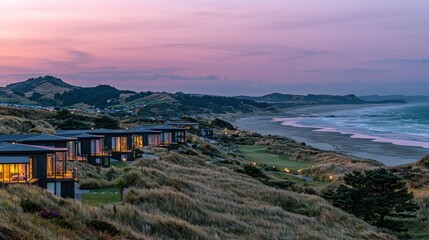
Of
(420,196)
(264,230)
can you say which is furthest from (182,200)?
(420,196)

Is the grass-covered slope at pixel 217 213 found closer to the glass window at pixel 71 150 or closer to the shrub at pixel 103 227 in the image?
the shrub at pixel 103 227

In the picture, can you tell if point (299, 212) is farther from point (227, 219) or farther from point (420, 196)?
point (420, 196)

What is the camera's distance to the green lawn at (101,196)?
18.3 m

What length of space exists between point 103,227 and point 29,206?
2.15 metres

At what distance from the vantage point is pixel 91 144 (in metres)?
36.3

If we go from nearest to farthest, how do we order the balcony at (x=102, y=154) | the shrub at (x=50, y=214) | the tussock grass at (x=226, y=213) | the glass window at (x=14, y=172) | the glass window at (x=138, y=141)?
the shrub at (x=50, y=214)
the tussock grass at (x=226, y=213)
the glass window at (x=14, y=172)
the balcony at (x=102, y=154)
the glass window at (x=138, y=141)

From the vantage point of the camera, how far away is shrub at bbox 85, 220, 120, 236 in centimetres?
1208

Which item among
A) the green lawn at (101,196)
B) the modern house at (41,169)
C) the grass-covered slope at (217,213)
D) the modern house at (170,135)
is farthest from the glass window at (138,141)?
the green lawn at (101,196)

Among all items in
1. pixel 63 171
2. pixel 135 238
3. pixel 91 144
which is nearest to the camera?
pixel 135 238

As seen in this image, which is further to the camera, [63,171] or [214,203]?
[63,171]

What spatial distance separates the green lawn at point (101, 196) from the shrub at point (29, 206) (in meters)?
4.46

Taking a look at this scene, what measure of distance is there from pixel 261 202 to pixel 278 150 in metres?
41.3

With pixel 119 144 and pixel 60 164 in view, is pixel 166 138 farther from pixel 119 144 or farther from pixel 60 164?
pixel 60 164

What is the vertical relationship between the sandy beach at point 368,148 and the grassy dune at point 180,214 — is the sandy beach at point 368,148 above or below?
below
